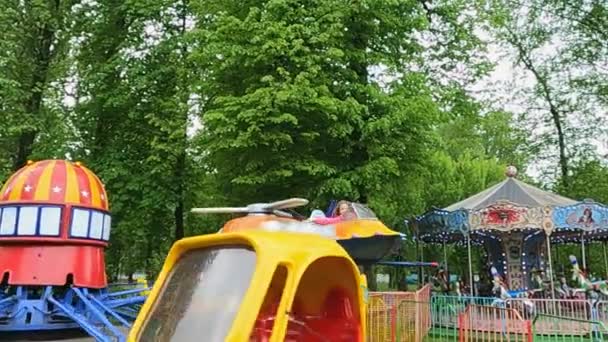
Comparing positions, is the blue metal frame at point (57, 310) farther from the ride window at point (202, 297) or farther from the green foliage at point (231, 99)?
the ride window at point (202, 297)

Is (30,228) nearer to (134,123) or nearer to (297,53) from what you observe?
(297,53)

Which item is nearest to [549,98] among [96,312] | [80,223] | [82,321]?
[80,223]

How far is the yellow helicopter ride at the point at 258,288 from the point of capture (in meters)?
3.70

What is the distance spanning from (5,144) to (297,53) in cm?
1287

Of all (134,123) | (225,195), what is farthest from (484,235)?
(134,123)

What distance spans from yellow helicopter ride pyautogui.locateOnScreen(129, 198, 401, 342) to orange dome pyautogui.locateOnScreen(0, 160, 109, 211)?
841 cm

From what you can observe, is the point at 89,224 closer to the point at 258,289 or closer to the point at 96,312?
the point at 96,312

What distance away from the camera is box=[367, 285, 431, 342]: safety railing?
1210cm

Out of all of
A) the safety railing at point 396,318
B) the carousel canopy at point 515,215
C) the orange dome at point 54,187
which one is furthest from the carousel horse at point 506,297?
the orange dome at point 54,187

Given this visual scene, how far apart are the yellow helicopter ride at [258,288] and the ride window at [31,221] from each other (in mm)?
8231

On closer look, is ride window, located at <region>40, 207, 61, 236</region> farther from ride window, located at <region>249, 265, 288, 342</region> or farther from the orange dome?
ride window, located at <region>249, 265, 288, 342</region>

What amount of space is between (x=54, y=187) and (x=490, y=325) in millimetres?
9649

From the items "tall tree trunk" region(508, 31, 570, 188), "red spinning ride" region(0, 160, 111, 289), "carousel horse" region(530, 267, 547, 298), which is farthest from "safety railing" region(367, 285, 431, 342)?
"tall tree trunk" region(508, 31, 570, 188)

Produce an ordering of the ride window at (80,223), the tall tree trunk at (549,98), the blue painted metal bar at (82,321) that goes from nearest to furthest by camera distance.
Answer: the blue painted metal bar at (82,321), the ride window at (80,223), the tall tree trunk at (549,98)
